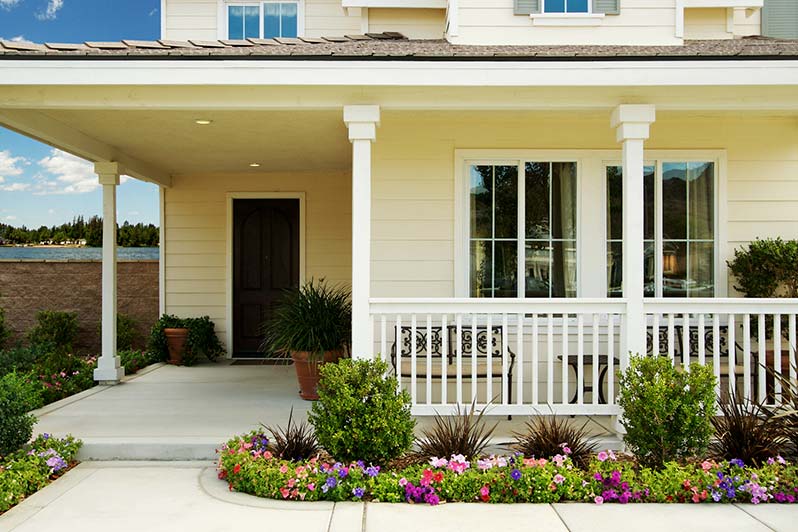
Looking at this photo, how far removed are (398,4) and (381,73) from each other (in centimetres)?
316

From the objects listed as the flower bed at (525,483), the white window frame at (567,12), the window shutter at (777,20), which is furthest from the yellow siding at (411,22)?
the flower bed at (525,483)

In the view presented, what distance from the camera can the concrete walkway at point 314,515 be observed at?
3.96 m

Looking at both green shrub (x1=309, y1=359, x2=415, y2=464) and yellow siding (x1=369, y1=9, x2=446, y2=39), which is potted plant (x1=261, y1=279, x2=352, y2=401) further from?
yellow siding (x1=369, y1=9, x2=446, y2=39)

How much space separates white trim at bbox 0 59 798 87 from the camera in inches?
201

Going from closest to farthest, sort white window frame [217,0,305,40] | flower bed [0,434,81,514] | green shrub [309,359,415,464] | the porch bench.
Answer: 1. flower bed [0,434,81,514]
2. green shrub [309,359,415,464]
3. the porch bench
4. white window frame [217,0,305,40]

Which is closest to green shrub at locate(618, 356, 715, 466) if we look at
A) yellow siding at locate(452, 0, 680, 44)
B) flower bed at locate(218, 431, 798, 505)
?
flower bed at locate(218, 431, 798, 505)

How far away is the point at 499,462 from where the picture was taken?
459 cm

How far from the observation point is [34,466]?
463cm

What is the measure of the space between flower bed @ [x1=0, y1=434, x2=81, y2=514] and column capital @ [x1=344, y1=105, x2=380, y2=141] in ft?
10.0

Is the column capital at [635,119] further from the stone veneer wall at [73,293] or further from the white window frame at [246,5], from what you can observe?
the stone veneer wall at [73,293]

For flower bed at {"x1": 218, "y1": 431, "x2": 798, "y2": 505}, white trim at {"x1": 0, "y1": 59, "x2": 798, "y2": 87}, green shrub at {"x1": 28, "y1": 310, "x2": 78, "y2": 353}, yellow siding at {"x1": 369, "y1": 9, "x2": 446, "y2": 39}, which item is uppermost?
yellow siding at {"x1": 369, "y1": 9, "x2": 446, "y2": 39}


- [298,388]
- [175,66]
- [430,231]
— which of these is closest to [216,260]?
[298,388]

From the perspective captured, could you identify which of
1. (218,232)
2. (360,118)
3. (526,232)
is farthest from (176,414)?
(218,232)

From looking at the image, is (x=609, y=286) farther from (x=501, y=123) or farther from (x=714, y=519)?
(x=714, y=519)
